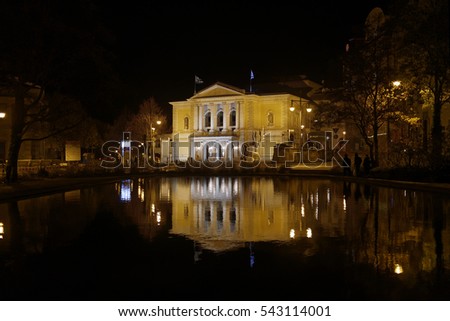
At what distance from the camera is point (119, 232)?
42.4ft

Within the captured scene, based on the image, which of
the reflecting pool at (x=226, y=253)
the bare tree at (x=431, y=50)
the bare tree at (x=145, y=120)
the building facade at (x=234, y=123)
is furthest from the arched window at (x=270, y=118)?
the reflecting pool at (x=226, y=253)

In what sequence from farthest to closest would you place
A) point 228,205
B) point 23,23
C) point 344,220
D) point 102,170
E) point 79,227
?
point 102,170, point 23,23, point 228,205, point 344,220, point 79,227

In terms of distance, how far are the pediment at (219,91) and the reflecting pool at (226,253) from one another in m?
68.3

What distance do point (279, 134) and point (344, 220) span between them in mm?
70519

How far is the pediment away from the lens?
3366 inches

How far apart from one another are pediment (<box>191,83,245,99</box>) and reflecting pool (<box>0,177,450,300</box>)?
224 ft

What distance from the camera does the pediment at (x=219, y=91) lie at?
281ft

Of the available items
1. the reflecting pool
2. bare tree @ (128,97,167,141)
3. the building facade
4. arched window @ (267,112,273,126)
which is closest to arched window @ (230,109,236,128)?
the building facade

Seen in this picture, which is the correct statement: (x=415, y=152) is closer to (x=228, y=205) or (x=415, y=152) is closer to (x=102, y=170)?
(x=228, y=205)

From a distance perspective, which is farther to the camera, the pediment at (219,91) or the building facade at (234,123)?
the pediment at (219,91)

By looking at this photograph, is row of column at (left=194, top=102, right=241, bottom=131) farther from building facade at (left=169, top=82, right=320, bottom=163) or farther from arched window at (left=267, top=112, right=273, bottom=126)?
arched window at (left=267, top=112, right=273, bottom=126)

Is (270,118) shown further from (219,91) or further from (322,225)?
(322,225)

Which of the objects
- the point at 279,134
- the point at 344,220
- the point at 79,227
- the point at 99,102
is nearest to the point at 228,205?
the point at 344,220

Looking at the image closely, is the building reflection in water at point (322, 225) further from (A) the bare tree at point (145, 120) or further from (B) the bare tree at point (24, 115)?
(A) the bare tree at point (145, 120)
